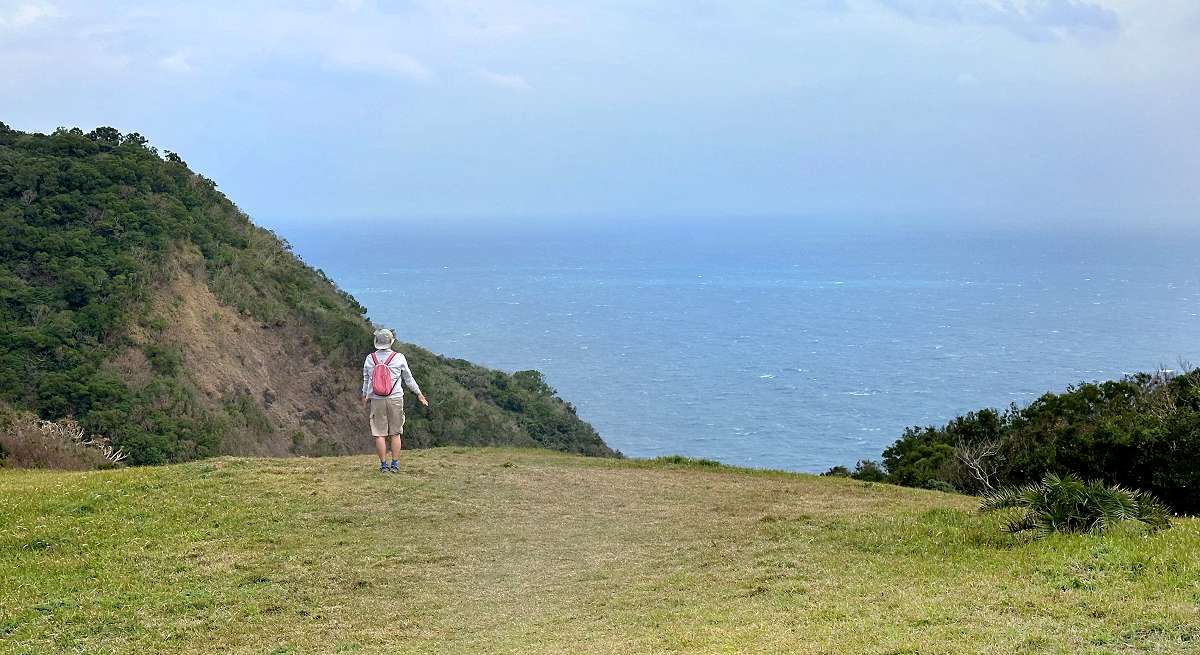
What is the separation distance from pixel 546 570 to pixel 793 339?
103 m

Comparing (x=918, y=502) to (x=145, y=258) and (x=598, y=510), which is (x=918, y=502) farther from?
(x=145, y=258)

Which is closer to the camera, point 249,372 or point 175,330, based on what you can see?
point 175,330

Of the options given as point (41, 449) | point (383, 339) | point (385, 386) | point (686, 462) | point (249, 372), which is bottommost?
A: point (686, 462)

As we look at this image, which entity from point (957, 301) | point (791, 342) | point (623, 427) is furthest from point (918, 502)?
point (957, 301)

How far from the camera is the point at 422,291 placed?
144 meters

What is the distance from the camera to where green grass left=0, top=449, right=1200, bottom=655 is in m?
7.42

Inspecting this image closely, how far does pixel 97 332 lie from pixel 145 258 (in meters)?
4.42

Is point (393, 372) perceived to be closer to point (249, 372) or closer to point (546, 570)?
point (546, 570)

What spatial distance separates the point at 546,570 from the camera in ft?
34.2

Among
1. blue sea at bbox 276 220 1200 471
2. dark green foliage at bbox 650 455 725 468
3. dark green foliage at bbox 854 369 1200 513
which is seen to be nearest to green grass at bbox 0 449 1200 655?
dark green foliage at bbox 854 369 1200 513

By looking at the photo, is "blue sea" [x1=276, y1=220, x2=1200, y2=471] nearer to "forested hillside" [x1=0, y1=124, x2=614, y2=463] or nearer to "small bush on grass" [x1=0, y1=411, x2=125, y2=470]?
"forested hillside" [x1=0, y1=124, x2=614, y2=463]

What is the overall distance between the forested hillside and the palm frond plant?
24510 millimetres

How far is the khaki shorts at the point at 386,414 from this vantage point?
14.7m

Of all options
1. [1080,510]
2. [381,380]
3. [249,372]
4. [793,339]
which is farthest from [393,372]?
[793,339]
